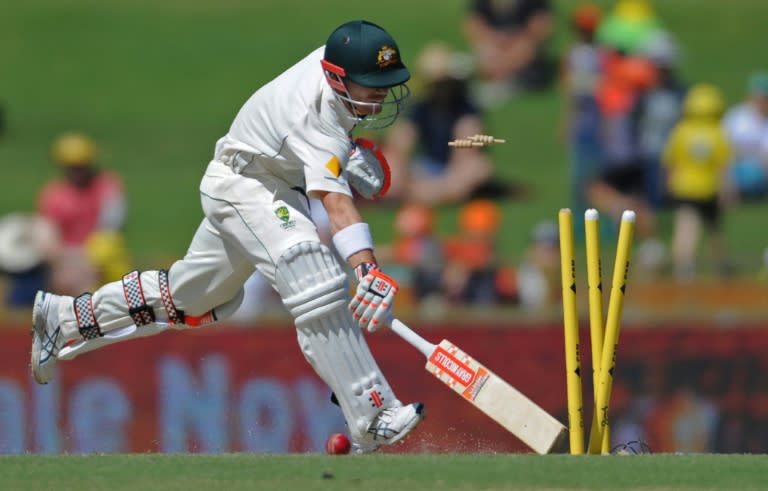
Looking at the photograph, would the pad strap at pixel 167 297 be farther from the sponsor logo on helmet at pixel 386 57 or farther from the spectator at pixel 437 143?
the spectator at pixel 437 143

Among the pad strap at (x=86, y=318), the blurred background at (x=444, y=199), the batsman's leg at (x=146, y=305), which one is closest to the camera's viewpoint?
the batsman's leg at (x=146, y=305)

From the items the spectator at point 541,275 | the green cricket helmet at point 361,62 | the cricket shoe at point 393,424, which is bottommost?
the spectator at point 541,275

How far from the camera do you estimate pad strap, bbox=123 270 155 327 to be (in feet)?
25.4

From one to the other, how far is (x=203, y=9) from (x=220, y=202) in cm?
1369

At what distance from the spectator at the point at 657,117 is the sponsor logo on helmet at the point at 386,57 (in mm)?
7617

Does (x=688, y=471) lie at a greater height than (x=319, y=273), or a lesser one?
lesser

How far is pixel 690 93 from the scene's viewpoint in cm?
1471

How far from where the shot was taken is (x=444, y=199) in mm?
14609

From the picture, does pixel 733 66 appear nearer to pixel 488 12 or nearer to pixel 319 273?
pixel 488 12

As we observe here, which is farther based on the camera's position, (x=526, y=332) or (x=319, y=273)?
(x=526, y=332)

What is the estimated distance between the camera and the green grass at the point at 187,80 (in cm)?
1599

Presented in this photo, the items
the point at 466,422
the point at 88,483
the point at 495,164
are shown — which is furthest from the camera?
the point at 495,164

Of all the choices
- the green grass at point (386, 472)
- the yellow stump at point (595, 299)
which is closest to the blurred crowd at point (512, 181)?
the yellow stump at point (595, 299)

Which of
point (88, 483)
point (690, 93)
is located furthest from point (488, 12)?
point (88, 483)
